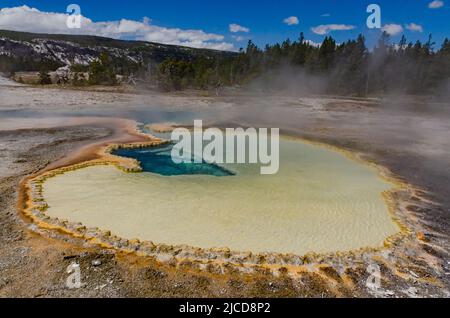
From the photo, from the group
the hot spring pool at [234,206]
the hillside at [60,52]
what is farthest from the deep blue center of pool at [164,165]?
the hillside at [60,52]

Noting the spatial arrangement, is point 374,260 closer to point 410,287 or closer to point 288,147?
point 410,287

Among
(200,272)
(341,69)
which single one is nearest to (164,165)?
(200,272)

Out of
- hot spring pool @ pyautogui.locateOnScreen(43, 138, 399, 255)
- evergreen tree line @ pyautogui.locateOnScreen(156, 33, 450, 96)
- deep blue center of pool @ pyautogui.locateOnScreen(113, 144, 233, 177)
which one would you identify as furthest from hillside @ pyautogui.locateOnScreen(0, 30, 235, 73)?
hot spring pool @ pyautogui.locateOnScreen(43, 138, 399, 255)

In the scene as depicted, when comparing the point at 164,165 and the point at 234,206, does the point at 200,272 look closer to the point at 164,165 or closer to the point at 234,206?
the point at 234,206

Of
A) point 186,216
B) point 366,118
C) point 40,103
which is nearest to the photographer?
point 186,216

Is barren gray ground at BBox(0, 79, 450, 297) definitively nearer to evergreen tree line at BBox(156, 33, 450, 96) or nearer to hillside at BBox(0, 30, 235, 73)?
evergreen tree line at BBox(156, 33, 450, 96)

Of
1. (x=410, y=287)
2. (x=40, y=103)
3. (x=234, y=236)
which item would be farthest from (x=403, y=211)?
(x=40, y=103)
